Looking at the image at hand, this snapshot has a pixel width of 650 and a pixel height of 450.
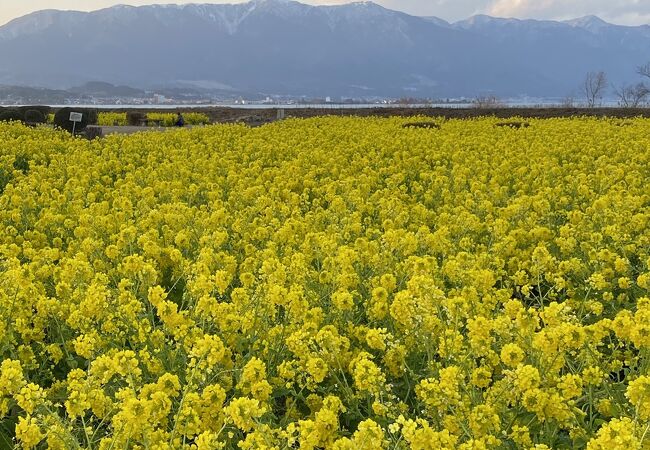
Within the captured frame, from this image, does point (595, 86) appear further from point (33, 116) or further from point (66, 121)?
point (66, 121)

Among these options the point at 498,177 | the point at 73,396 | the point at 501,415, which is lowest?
the point at 501,415

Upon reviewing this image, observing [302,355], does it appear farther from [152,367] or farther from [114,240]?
[114,240]

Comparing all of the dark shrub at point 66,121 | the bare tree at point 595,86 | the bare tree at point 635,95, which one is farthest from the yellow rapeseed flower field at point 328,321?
the bare tree at point 595,86

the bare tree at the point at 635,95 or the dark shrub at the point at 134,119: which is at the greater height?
the bare tree at the point at 635,95

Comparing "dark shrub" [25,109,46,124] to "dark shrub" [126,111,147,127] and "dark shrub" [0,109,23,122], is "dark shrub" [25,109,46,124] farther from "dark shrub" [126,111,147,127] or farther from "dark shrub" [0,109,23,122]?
"dark shrub" [126,111,147,127]

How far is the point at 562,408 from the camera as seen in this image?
3150 millimetres

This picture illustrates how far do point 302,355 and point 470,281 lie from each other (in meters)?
1.99

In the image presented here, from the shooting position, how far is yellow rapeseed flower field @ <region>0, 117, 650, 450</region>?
315 centimetres

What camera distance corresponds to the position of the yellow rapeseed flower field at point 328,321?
124 inches

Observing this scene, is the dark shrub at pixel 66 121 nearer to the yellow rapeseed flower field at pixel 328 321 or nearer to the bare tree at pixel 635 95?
the yellow rapeseed flower field at pixel 328 321

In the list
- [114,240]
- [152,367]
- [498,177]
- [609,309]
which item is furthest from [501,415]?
[498,177]

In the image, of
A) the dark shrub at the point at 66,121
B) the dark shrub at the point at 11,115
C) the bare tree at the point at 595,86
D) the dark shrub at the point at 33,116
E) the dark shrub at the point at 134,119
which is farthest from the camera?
the bare tree at the point at 595,86

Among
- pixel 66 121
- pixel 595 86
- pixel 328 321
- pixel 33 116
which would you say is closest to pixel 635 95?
pixel 595 86

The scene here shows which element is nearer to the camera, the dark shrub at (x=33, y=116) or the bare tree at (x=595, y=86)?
the dark shrub at (x=33, y=116)
